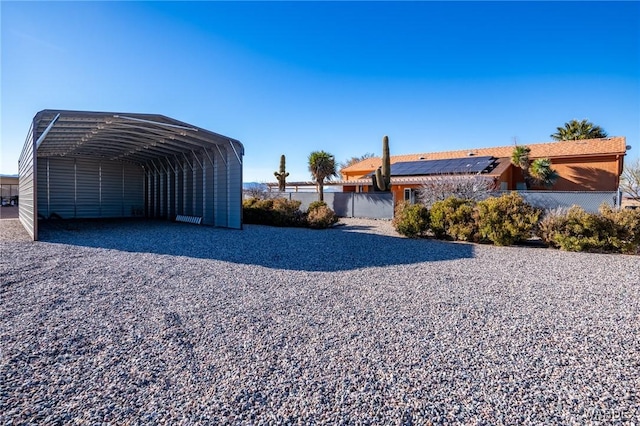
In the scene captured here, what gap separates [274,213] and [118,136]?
7165 mm

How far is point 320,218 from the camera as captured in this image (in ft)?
44.3

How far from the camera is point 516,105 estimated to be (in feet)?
64.8

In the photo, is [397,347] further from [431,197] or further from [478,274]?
[431,197]

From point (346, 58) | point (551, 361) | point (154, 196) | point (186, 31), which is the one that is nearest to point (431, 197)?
point (346, 58)

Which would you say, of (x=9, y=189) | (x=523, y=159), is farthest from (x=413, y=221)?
(x=9, y=189)

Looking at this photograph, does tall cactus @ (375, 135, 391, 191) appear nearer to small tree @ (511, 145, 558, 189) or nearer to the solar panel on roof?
the solar panel on roof

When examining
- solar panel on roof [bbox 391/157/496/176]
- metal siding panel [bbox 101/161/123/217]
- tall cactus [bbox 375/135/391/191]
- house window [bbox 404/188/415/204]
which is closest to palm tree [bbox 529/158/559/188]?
solar panel on roof [bbox 391/157/496/176]

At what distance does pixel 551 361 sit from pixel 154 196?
22099 mm

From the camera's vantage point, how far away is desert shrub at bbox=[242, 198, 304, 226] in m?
14.6

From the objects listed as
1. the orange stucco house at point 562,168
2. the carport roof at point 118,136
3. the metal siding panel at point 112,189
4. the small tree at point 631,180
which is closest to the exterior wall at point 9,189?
the metal siding panel at point 112,189

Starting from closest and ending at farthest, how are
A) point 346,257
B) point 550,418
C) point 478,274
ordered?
point 550,418
point 478,274
point 346,257

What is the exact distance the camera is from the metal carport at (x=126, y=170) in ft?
36.4

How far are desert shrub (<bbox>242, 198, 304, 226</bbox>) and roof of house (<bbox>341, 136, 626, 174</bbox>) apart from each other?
1471 centimetres

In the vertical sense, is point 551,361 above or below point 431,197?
below
